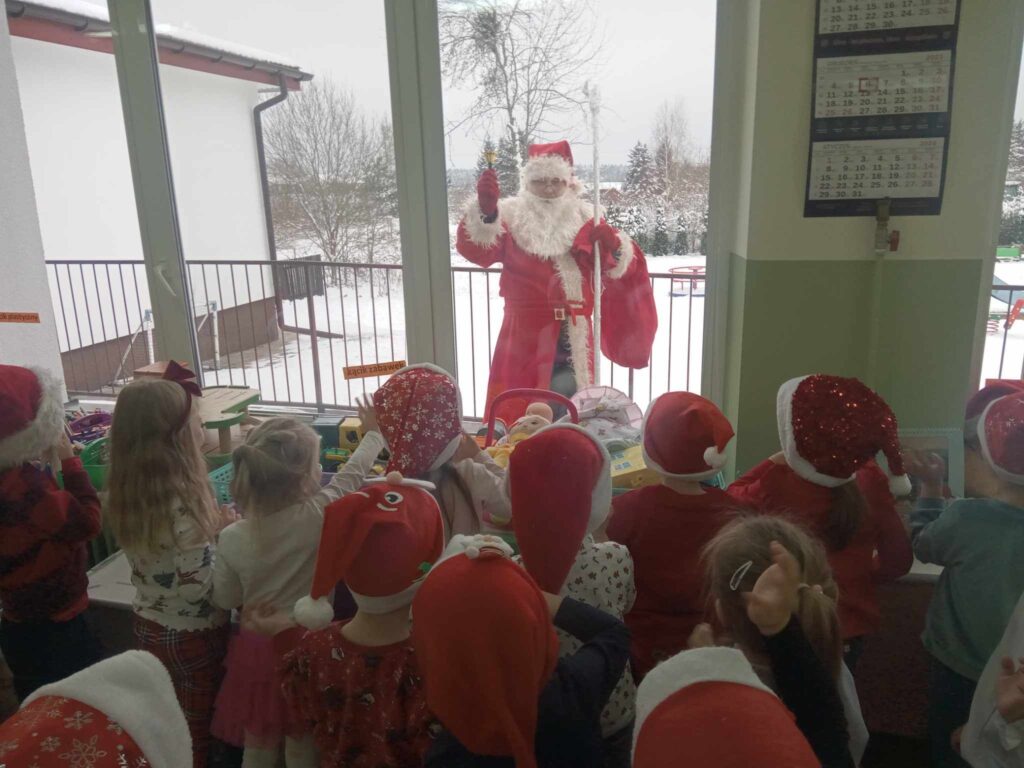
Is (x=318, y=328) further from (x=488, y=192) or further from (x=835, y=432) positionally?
(x=835, y=432)

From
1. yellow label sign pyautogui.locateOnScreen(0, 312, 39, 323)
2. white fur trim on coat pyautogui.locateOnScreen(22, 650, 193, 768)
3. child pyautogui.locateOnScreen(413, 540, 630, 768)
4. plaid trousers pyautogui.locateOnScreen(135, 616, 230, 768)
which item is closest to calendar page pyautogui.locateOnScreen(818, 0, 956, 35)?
child pyautogui.locateOnScreen(413, 540, 630, 768)

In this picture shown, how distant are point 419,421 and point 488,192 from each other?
0.87 meters

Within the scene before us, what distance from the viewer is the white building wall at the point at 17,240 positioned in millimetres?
2459

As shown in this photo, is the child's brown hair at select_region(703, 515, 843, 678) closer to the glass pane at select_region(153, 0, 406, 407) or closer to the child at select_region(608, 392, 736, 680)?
the child at select_region(608, 392, 736, 680)

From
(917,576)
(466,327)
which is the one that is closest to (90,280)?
(466,327)

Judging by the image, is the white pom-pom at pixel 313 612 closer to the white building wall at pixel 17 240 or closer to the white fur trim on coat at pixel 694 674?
the white fur trim on coat at pixel 694 674

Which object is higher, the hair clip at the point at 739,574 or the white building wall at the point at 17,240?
the white building wall at the point at 17,240

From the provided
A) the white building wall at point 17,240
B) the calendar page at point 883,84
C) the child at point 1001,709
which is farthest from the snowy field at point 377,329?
the child at point 1001,709

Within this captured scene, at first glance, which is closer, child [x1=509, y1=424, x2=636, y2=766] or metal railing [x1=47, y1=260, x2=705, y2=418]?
child [x1=509, y1=424, x2=636, y2=766]

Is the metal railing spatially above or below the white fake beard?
below

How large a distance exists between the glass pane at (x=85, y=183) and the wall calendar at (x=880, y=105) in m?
2.14

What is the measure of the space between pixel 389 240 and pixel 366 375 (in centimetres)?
44

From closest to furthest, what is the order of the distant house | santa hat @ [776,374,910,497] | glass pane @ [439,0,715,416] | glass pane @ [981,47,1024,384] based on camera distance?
santa hat @ [776,374,910,497] < glass pane @ [981,47,1024,384] < glass pane @ [439,0,715,416] < the distant house

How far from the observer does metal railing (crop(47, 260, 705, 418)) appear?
219cm
